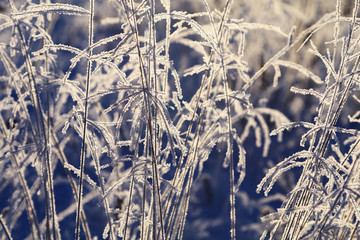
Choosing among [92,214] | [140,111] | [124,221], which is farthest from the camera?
[92,214]

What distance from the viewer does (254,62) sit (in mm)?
2646

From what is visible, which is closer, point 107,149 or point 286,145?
point 107,149

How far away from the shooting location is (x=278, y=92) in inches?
107

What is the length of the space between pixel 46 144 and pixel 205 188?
1959mm

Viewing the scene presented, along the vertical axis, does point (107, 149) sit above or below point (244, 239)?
above

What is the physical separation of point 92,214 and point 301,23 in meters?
1.69

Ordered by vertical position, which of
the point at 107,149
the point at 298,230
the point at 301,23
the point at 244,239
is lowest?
the point at 244,239

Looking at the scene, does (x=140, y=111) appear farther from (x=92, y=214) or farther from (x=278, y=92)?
→ (x=278, y=92)

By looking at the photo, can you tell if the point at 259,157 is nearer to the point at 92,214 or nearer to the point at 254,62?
the point at 254,62

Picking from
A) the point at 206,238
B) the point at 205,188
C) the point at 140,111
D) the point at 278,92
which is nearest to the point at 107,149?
the point at 140,111

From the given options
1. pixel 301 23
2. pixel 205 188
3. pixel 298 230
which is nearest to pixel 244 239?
pixel 205 188

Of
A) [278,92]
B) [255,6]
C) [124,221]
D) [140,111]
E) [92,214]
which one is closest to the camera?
[140,111]

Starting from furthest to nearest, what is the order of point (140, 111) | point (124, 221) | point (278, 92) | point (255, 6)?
point (278, 92), point (255, 6), point (124, 221), point (140, 111)

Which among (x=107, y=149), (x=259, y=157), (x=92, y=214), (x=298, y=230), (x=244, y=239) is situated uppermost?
(x=107, y=149)
